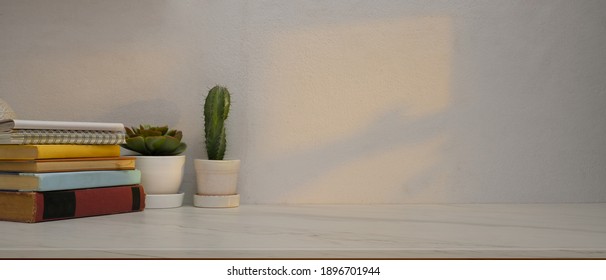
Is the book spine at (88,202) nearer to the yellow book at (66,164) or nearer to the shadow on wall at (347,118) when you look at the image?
the yellow book at (66,164)

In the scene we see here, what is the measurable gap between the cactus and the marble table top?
0.49ft

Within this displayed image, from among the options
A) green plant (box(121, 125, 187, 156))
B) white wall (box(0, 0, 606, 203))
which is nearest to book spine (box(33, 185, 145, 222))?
green plant (box(121, 125, 187, 156))

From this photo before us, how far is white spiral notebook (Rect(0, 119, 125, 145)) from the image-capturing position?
3.81 feet

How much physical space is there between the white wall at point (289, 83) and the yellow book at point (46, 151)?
0.31 m

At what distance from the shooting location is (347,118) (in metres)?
1.57

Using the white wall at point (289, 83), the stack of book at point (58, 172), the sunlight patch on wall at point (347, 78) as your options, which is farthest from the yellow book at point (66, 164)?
the sunlight patch on wall at point (347, 78)

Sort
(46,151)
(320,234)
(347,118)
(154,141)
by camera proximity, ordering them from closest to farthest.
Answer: (320,234)
(46,151)
(154,141)
(347,118)

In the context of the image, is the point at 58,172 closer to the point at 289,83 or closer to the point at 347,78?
the point at 289,83

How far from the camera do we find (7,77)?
5.16ft

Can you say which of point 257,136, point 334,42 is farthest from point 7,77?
point 334,42

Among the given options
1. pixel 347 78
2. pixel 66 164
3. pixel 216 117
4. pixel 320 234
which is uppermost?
pixel 347 78

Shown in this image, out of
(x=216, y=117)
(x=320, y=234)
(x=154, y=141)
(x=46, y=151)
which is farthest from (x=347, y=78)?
(x=46, y=151)

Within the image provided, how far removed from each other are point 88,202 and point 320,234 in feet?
1.59
